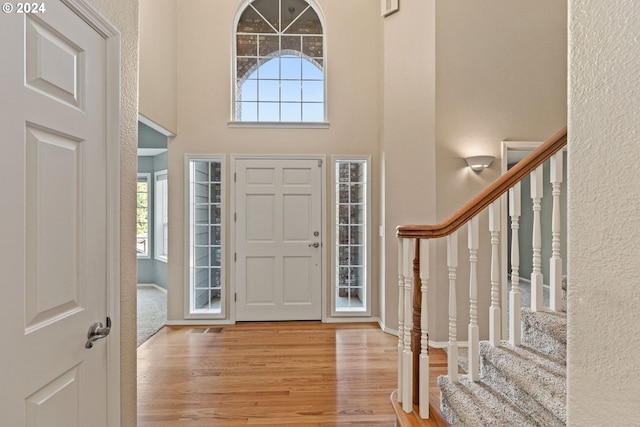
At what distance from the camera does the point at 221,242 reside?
383 cm

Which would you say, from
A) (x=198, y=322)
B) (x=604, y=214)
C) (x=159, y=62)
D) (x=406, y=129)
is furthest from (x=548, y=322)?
(x=159, y=62)

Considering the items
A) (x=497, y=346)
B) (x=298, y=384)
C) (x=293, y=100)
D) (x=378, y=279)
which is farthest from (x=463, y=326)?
(x=293, y=100)

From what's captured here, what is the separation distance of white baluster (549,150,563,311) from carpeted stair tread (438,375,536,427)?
621 mm

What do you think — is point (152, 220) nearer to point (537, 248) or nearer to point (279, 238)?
point (279, 238)

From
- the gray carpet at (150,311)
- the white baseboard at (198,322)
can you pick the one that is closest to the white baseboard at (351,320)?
the white baseboard at (198,322)

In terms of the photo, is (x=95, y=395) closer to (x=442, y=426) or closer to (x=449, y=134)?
(x=442, y=426)

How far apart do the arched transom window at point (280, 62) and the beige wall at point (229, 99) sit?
0.16m

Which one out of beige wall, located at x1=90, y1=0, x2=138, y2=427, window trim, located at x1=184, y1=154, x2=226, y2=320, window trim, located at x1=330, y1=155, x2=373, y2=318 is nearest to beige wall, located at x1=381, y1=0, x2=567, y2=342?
window trim, located at x1=330, y1=155, x2=373, y2=318

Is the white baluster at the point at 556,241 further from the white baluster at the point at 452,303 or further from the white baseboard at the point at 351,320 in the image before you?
the white baseboard at the point at 351,320

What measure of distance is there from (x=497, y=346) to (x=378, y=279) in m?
2.10

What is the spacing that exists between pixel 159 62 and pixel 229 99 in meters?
0.81

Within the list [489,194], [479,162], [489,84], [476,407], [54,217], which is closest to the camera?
[54,217]

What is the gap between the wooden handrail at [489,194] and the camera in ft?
5.62

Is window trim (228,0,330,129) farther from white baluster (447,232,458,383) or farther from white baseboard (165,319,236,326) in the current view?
white baluster (447,232,458,383)
